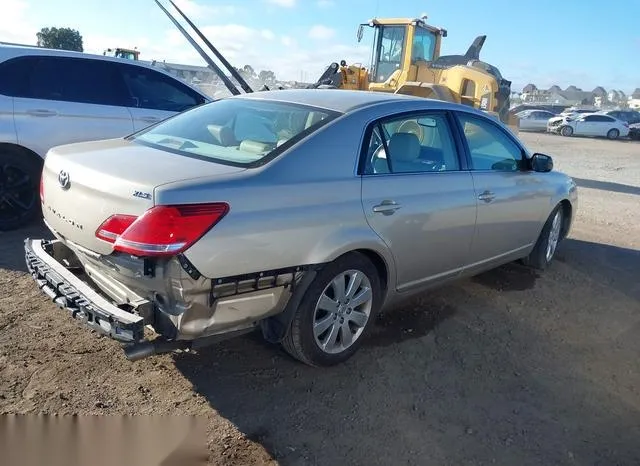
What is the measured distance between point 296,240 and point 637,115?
39.0 m

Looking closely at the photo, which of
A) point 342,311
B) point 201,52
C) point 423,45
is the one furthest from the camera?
point 423,45

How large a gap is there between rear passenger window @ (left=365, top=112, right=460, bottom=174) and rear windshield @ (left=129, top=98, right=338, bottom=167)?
1.24ft

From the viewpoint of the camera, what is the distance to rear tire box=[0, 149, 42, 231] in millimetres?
5461

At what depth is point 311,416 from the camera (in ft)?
9.75

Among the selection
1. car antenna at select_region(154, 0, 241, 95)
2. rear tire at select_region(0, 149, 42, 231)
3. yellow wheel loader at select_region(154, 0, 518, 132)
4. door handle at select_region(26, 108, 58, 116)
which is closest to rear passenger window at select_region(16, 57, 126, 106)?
door handle at select_region(26, 108, 58, 116)

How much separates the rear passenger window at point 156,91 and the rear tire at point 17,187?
1.34m

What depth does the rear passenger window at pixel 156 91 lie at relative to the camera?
6301 millimetres

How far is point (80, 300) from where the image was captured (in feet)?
9.13

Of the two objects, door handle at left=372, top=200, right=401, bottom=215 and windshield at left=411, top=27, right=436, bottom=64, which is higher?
windshield at left=411, top=27, right=436, bottom=64

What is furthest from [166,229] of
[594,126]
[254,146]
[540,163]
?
[594,126]

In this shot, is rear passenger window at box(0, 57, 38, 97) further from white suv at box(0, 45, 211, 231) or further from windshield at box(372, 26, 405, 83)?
windshield at box(372, 26, 405, 83)

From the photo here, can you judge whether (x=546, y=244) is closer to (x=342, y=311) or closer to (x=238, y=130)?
(x=342, y=311)

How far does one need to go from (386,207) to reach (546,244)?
2698 mm

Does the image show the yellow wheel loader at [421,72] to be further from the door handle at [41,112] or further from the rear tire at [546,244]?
the door handle at [41,112]
